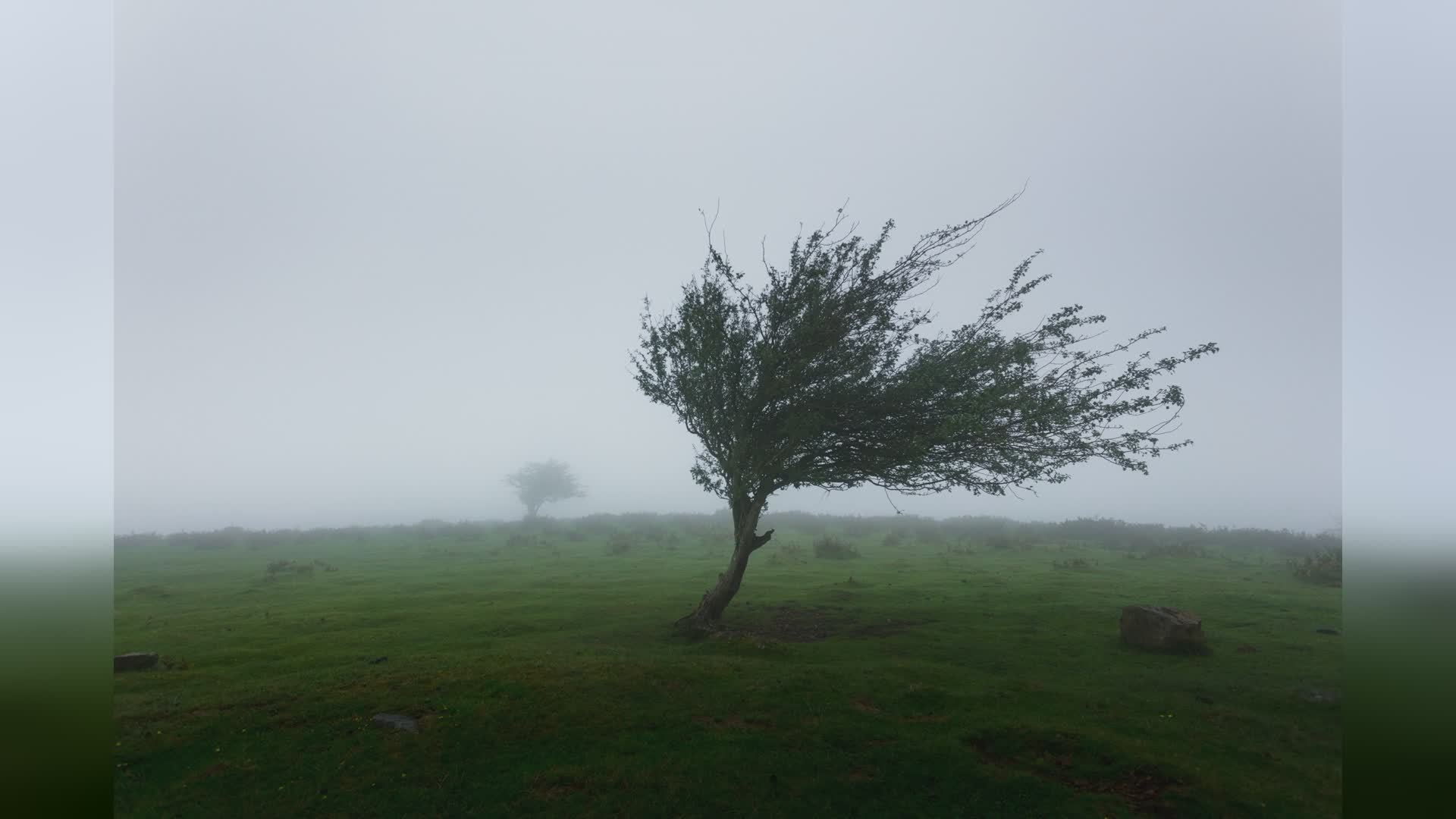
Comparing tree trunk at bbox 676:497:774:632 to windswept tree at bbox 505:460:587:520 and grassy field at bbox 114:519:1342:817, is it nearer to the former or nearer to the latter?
grassy field at bbox 114:519:1342:817

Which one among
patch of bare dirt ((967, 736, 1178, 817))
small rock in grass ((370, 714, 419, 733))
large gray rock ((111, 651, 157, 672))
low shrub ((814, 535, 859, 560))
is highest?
small rock in grass ((370, 714, 419, 733))

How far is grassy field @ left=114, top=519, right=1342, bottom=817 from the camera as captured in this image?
41.7 feet

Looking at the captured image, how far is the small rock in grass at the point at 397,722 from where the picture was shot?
15.4m

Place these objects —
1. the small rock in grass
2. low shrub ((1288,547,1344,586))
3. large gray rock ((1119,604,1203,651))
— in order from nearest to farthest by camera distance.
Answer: the small rock in grass < large gray rock ((1119,604,1203,651)) < low shrub ((1288,547,1344,586))

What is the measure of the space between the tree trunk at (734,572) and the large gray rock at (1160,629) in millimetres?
13590

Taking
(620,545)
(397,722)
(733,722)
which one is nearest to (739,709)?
(733,722)

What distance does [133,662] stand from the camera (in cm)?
2098

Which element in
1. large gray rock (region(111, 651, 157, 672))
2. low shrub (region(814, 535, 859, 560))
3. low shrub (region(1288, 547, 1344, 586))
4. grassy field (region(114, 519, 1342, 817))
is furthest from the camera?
low shrub (region(814, 535, 859, 560))

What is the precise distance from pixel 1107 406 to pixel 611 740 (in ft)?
68.3

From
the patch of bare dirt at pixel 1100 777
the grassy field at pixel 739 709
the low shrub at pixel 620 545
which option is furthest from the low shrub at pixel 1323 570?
the low shrub at pixel 620 545

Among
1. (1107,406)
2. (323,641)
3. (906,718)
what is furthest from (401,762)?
(1107,406)

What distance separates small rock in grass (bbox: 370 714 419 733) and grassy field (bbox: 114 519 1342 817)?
0.62 ft

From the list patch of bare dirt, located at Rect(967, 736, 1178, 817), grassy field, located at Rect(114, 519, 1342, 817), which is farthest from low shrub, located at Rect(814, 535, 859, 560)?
patch of bare dirt, located at Rect(967, 736, 1178, 817)

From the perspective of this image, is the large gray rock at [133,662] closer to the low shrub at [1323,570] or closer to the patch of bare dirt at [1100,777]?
the patch of bare dirt at [1100,777]
